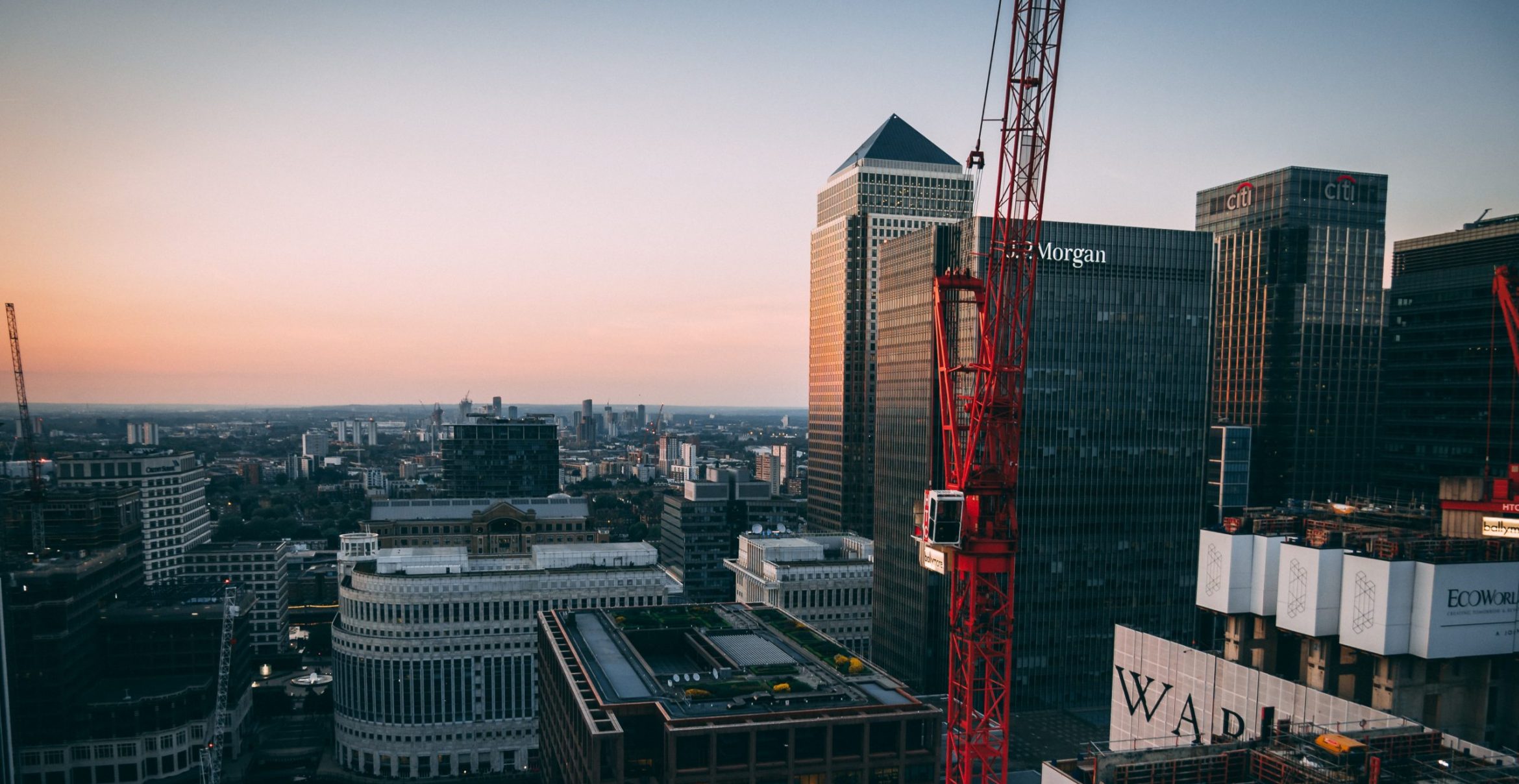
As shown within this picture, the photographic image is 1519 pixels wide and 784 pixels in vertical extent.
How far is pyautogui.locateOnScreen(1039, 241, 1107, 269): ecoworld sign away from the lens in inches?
4855

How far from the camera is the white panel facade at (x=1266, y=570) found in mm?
68562

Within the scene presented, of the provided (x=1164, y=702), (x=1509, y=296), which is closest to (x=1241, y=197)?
(x=1509, y=296)

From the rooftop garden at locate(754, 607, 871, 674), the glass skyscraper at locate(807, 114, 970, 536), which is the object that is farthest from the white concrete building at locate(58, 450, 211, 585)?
the glass skyscraper at locate(807, 114, 970, 536)

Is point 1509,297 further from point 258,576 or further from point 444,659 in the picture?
point 258,576

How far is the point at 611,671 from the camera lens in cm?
9150

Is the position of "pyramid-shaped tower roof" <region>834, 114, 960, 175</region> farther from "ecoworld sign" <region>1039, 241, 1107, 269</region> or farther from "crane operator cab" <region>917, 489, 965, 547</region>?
"crane operator cab" <region>917, 489, 965, 547</region>

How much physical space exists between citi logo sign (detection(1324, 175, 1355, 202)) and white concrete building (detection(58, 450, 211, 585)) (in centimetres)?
22678

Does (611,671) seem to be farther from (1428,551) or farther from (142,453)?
(142,453)

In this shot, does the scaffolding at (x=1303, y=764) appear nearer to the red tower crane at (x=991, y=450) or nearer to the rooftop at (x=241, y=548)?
the red tower crane at (x=991, y=450)

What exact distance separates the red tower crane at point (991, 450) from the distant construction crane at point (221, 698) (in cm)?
9465

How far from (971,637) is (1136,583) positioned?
72583 millimetres

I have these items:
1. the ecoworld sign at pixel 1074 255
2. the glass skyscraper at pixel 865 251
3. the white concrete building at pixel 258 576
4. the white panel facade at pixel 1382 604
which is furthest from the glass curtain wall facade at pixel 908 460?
the white concrete building at pixel 258 576

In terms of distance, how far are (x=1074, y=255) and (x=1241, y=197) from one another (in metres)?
78.6

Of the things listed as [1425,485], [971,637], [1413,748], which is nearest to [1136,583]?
[1425,485]
